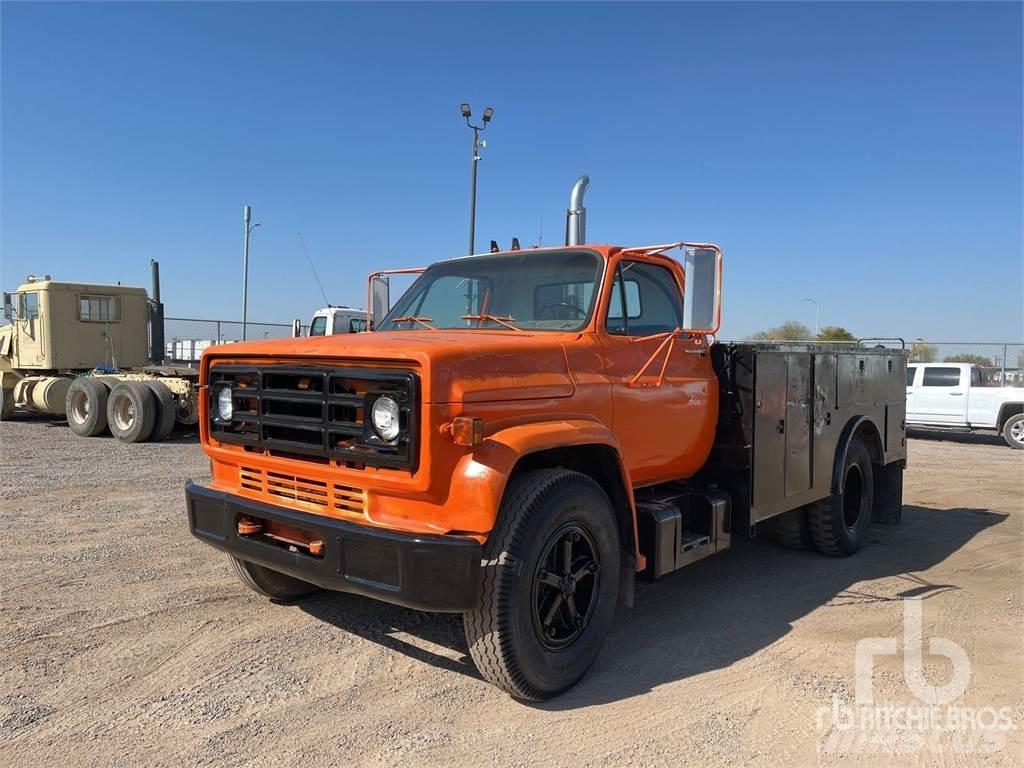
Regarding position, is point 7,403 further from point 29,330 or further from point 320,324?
point 320,324

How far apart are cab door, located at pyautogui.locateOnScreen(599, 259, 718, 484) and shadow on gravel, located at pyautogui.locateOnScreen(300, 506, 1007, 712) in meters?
0.88

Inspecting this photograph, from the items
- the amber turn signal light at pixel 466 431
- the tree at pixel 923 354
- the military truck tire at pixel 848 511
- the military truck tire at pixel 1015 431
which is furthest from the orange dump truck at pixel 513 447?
the tree at pixel 923 354

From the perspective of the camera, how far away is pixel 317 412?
3.60 m

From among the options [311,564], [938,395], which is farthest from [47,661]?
[938,395]

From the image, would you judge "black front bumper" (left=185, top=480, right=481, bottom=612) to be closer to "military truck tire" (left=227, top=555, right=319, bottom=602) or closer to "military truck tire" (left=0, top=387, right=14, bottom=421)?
"military truck tire" (left=227, top=555, right=319, bottom=602)

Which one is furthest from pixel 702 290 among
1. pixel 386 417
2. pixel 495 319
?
pixel 386 417

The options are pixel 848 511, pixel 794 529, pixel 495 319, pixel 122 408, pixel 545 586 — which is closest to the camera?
pixel 545 586

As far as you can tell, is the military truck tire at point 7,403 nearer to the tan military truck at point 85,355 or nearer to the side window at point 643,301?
the tan military truck at point 85,355

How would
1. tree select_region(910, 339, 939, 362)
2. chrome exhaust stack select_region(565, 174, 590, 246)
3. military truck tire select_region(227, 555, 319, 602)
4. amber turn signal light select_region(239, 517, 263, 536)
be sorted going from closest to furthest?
amber turn signal light select_region(239, 517, 263, 536) < military truck tire select_region(227, 555, 319, 602) < chrome exhaust stack select_region(565, 174, 590, 246) < tree select_region(910, 339, 939, 362)

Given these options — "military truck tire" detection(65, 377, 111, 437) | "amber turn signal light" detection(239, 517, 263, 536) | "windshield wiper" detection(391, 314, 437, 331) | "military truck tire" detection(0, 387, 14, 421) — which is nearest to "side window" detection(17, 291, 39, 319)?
"military truck tire" detection(0, 387, 14, 421)

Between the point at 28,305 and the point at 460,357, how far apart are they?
14.6m

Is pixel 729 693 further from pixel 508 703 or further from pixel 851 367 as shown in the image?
pixel 851 367

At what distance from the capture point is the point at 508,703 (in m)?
3.48

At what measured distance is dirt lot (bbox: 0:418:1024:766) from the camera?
3088 mm
